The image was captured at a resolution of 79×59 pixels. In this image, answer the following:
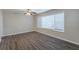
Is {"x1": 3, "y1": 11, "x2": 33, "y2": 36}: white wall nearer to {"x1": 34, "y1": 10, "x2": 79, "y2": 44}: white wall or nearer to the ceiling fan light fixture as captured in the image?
the ceiling fan light fixture

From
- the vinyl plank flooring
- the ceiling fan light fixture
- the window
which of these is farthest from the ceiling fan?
the vinyl plank flooring

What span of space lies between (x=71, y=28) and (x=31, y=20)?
796mm

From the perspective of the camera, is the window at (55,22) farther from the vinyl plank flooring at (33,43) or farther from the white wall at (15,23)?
the white wall at (15,23)

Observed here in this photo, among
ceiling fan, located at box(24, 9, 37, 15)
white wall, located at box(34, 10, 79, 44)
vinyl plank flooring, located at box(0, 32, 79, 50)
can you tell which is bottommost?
vinyl plank flooring, located at box(0, 32, 79, 50)

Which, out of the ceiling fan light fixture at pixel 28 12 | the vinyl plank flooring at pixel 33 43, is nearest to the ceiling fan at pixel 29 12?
the ceiling fan light fixture at pixel 28 12

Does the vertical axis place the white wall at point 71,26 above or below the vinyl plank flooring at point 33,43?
above

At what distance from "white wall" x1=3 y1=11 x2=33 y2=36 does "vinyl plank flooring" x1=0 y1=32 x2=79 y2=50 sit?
0.10 meters

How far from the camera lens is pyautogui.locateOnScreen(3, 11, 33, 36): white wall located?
71.2 inches

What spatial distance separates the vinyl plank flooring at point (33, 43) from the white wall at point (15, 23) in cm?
10

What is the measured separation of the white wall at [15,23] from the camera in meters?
1.81

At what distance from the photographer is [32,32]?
1.91 meters

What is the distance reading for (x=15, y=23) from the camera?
1.86 meters
